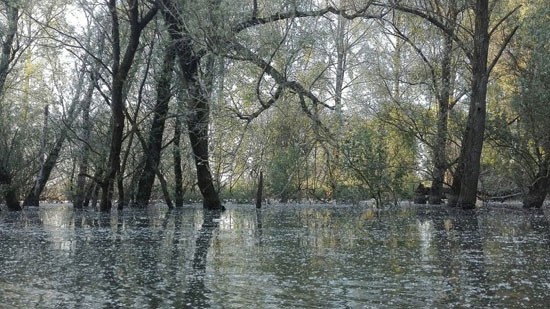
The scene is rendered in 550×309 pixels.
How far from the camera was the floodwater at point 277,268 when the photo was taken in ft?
15.1

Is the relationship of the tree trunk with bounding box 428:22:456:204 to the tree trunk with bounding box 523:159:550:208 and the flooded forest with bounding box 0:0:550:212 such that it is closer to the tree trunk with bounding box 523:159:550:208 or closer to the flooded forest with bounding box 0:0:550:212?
the flooded forest with bounding box 0:0:550:212

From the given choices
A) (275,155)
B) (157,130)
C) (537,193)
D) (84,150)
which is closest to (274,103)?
(275,155)

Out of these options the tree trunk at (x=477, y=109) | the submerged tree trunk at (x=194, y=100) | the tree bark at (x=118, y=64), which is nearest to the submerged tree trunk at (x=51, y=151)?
the tree bark at (x=118, y=64)

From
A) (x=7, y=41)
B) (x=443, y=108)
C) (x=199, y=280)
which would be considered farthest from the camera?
(x=7, y=41)

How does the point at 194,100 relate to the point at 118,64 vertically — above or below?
below

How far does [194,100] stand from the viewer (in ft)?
54.2

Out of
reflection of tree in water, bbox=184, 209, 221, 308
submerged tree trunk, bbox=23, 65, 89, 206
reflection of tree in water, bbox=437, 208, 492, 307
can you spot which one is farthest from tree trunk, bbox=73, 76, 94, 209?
reflection of tree in water, bbox=437, 208, 492, 307

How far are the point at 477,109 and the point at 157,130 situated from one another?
29.0 ft

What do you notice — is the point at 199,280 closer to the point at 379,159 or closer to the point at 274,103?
the point at 274,103

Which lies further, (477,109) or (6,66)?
(6,66)

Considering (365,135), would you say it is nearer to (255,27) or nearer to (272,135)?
(272,135)

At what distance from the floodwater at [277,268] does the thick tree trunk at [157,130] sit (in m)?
7.65

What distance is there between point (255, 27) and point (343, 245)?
25.6 feet

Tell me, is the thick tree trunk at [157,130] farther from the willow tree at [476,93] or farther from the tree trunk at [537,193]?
the tree trunk at [537,193]
